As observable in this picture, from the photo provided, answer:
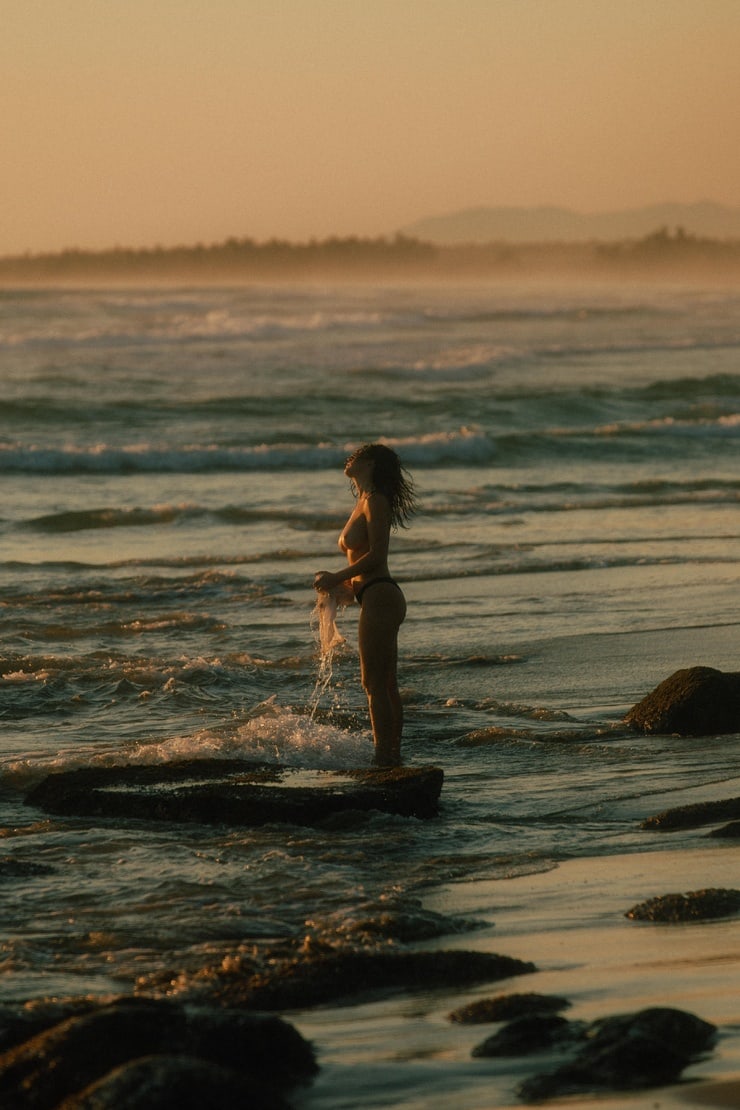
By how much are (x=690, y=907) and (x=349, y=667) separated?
20.3ft

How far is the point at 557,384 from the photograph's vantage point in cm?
3972

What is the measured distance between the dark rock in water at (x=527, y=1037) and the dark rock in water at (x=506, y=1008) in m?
0.10

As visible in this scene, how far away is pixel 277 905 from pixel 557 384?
3412 centimetres

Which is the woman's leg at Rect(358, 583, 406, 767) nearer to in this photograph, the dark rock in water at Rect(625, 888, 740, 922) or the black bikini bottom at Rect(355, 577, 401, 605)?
the black bikini bottom at Rect(355, 577, 401, 605)

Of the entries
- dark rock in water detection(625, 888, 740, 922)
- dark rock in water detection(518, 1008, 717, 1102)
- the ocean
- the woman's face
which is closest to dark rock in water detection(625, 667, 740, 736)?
the ocean

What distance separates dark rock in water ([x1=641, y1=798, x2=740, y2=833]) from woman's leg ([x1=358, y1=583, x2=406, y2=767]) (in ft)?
5.95

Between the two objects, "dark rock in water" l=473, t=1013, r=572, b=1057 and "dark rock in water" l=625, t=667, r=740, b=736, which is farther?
"dark rock in water" l=625, t=667, r=740, b=736

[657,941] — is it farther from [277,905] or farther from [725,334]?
[725,334]

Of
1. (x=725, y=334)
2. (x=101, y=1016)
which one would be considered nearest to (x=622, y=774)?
(x=101, y=1016)

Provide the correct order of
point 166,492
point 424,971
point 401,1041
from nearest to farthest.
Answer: point 401,1041 → point 424,971 → point 166,492

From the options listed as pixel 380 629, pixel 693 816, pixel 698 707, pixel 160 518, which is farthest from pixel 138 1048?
pixel 160 518

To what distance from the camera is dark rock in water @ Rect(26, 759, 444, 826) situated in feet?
24.4

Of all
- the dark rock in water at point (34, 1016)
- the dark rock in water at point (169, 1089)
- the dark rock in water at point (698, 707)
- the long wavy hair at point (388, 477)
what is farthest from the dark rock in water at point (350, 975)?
the dark rock in water at point (698, 707)

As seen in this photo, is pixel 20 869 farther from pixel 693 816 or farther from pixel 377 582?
pixel 693 816
